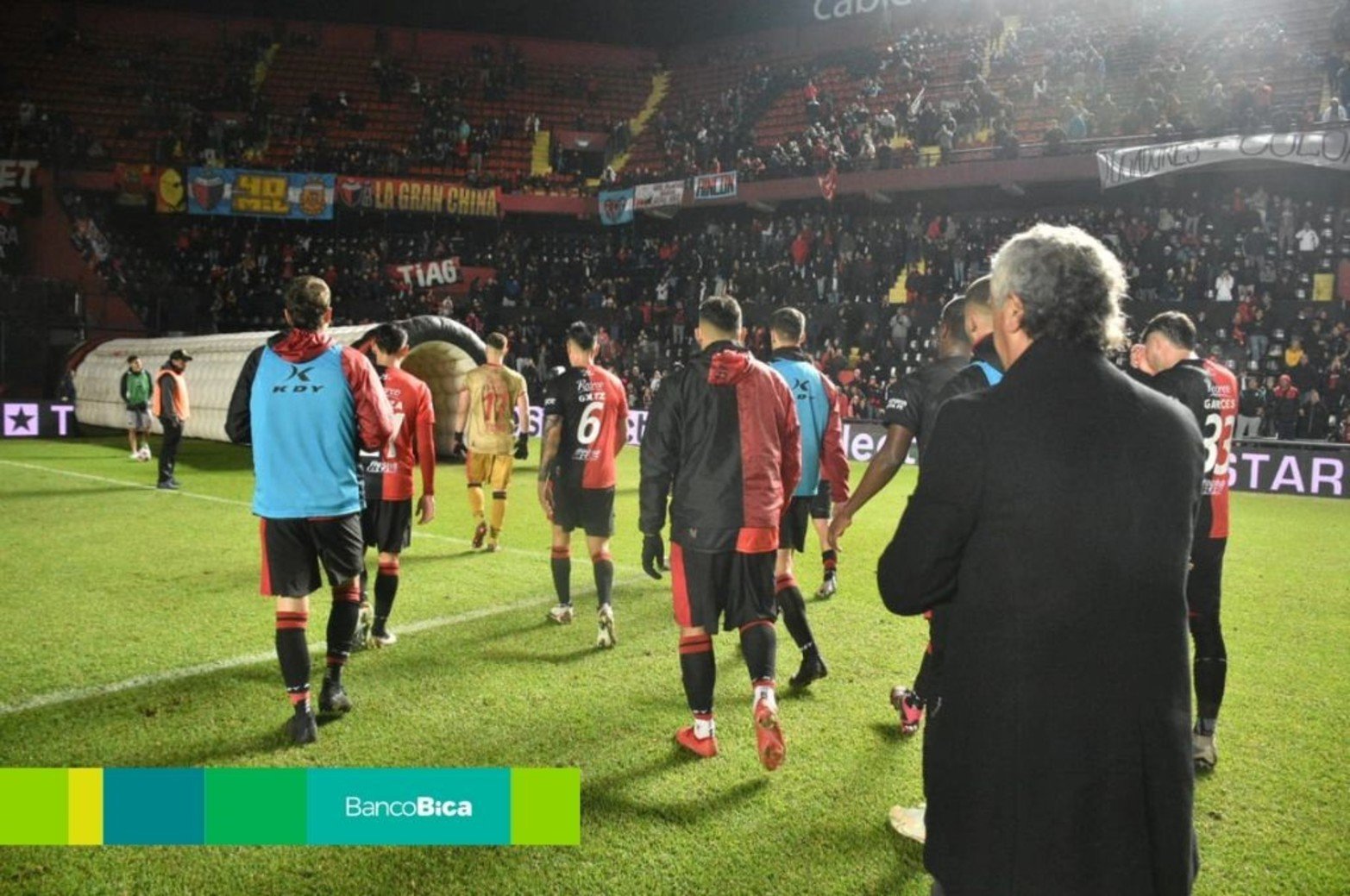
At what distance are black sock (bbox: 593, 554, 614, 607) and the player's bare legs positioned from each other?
4.30 feet

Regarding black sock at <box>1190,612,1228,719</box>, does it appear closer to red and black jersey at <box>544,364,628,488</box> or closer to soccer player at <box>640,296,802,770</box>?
soccer player at <box>640,296,802,770</box>

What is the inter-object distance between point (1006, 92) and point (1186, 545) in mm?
29841

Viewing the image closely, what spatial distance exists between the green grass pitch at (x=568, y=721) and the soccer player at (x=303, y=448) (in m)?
0.68

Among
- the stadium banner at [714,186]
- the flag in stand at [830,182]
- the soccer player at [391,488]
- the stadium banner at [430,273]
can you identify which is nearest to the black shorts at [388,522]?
the soccer player at [391,488]

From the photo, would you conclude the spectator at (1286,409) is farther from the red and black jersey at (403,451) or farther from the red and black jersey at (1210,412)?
the red and black jersey at (403,451)

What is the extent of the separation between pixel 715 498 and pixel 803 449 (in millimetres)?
2050

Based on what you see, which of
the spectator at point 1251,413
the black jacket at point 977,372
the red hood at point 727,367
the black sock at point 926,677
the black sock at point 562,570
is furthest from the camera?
the spectator at point 1251,413

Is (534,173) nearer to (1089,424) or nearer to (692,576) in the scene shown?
(692,576)

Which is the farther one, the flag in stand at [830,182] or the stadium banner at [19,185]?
the stadium banner at [19,185]

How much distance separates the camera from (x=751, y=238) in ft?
98.7

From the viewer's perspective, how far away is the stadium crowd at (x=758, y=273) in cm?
2064

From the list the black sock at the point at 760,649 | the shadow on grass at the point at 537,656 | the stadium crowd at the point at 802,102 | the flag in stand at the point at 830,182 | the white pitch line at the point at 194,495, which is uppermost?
the stadium crowd at the point at 802,102

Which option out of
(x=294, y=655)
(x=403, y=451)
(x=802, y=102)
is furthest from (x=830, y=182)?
(x=294, y=655)

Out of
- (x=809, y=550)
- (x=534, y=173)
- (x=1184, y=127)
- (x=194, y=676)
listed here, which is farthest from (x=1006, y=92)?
(x=194, y=676)
